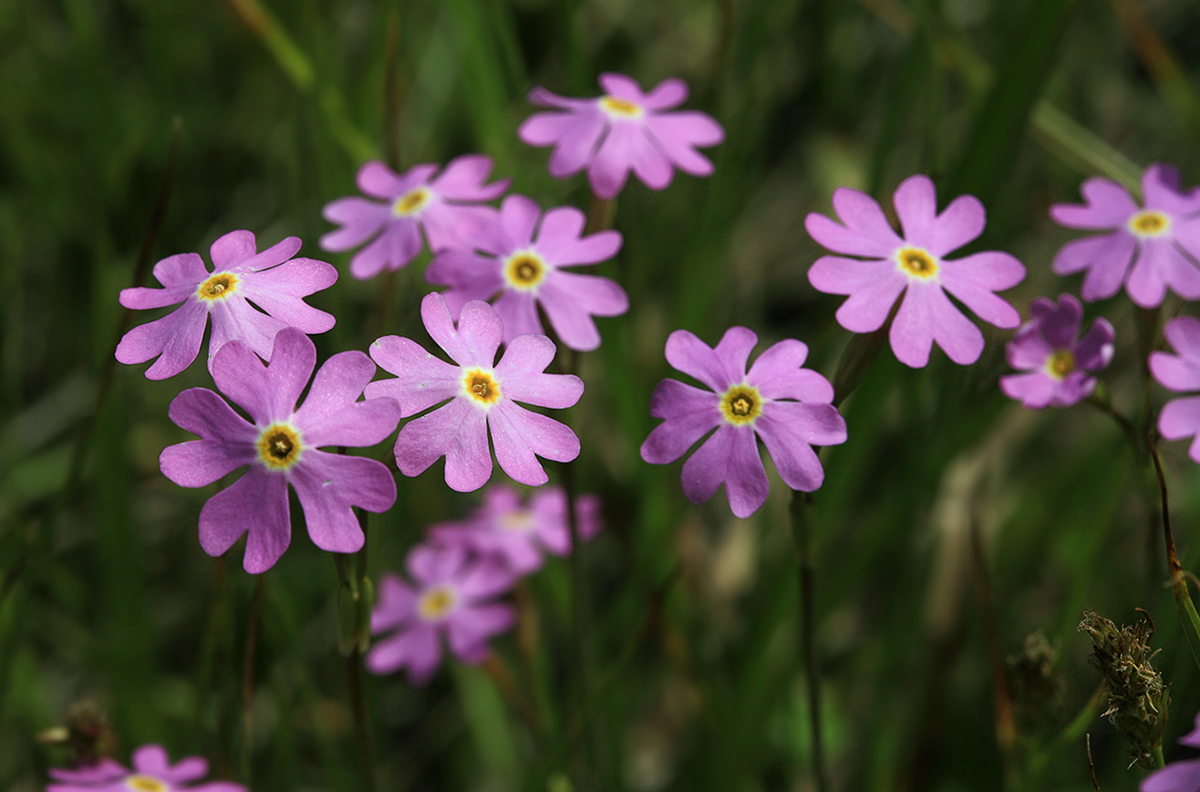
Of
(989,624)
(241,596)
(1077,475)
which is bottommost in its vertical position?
(989,624)

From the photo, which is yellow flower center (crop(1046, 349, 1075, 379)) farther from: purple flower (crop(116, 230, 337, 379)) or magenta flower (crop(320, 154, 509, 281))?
purple flower (crop(116, 230, 337, 379))

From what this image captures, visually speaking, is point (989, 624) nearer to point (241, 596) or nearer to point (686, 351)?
point (686, 351)

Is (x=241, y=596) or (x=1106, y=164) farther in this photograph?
(x=241, y=596)

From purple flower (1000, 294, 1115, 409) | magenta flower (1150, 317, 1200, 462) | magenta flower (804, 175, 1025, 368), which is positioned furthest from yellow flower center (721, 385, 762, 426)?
magenta flower (1150, 317, 1200, 462)

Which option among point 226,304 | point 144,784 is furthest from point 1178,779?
point 144,784

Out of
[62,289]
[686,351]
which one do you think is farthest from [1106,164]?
[62,289]

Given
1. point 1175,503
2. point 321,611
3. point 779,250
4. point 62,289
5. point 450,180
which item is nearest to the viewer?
point 450,180

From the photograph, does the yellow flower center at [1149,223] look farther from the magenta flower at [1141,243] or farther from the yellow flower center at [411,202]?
the yellow flower center at [411,202]
